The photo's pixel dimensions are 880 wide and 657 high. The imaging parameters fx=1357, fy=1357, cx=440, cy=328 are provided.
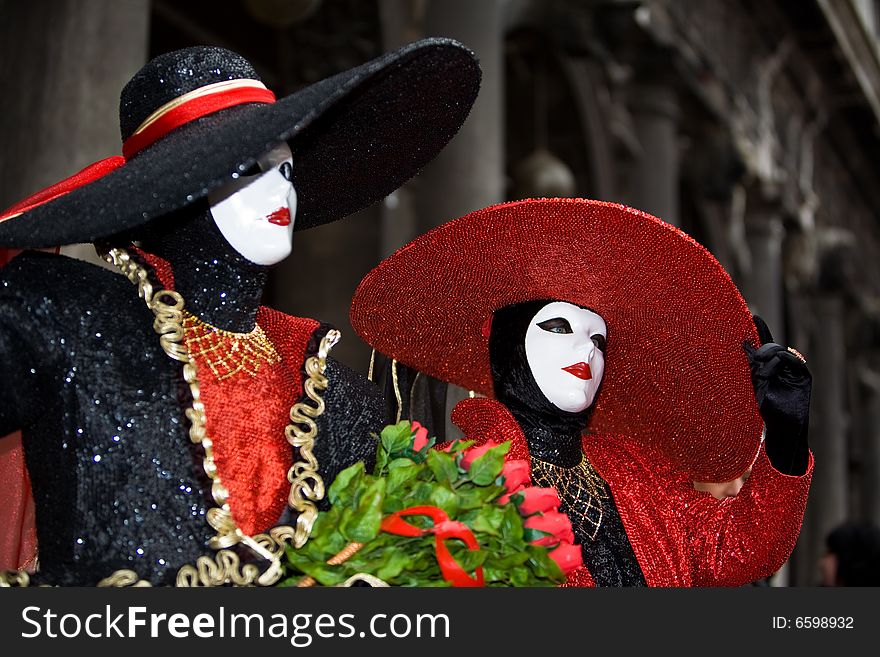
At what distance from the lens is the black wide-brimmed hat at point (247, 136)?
1806 millimetres

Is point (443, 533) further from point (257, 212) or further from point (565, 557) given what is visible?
point (257, 212)

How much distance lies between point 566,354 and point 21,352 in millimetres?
1119

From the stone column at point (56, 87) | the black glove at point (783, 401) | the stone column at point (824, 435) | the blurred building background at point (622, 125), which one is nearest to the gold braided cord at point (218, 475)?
the black glove at point (783, 401)

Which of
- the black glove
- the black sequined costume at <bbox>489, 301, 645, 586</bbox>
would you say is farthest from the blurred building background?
the black glove

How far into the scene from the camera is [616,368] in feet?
9.56

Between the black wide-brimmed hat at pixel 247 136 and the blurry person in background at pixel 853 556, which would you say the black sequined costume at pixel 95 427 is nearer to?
the black wide-brimmed hat at pixel 247 136

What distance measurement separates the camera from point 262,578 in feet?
6.05

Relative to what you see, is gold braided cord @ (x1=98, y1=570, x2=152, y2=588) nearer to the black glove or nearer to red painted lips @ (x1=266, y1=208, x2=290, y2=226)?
red painted lips @ (x1=266, y1=208, x2=290, y2=226)

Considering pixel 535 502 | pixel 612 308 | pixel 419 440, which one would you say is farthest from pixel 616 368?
pixel 535 502

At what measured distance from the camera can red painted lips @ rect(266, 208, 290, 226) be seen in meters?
2.05

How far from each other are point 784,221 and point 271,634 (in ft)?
48.2

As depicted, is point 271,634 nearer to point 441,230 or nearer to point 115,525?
point 115,525

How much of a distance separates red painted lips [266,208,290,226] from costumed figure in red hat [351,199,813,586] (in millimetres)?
566

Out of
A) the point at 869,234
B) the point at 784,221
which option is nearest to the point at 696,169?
the point at 784,221
